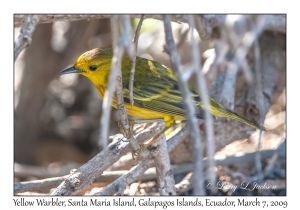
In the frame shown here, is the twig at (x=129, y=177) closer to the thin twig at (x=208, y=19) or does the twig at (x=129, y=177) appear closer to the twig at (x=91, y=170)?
the twig at (x=91, y=170)

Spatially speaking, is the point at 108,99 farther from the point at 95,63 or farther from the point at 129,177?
the point at 95,63

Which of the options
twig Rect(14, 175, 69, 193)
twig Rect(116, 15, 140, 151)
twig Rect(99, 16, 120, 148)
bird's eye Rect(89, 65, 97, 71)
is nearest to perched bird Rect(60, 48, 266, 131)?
bird's eye Rect(89, 65, 97, 71)

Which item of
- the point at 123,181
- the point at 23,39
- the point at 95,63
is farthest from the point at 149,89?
the point at 23,39

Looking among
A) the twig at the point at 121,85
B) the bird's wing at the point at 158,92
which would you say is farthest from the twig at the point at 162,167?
the bird's wing at the point at 158,92

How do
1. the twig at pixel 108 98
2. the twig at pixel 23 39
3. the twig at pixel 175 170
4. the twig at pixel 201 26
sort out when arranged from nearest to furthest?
1. the twig at pixel 108 98
2. the twig at pixel 23 39
3. the twig at pixel 175 170
4. the twig at pixel 201 26

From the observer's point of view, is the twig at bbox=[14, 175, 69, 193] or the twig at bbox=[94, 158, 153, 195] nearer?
the twig at bbox=[94, 158, 153, 195]

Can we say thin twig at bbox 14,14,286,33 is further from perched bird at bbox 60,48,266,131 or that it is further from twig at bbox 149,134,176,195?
twig at bbox 149,134,176,195

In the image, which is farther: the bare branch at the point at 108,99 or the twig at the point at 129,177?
the twig at the point at 129,177
